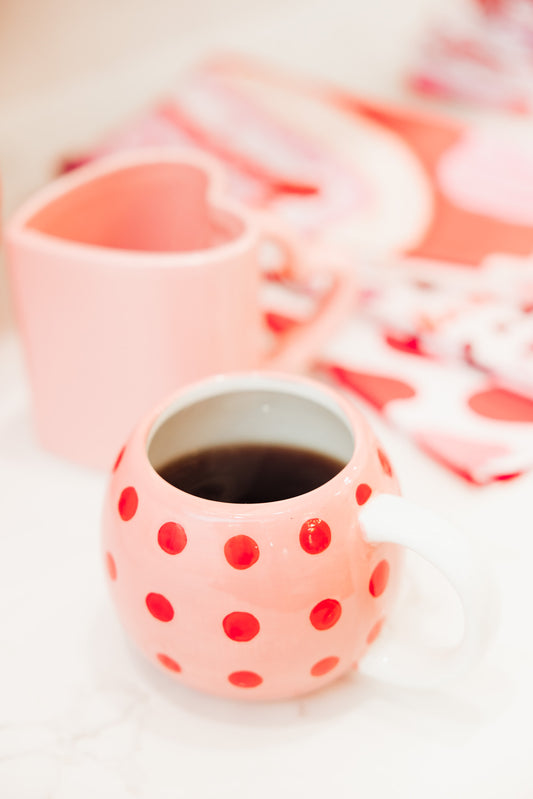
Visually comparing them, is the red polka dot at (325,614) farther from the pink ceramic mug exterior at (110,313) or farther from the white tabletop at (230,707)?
the pink ceramic mug exterior at (110,313)

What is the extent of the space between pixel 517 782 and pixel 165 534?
0.16 meters

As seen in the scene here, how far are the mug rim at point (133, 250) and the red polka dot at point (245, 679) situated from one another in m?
0.21

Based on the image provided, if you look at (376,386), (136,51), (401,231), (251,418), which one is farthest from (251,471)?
(136,51)

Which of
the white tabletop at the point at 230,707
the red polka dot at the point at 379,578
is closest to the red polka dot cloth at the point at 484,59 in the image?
the white tabletop at the point at 230,707

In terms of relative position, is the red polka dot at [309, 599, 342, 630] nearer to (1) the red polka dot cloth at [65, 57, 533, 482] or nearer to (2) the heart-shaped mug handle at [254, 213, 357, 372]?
(1) the red polka dot cloth at [65, 57, 533, 482]

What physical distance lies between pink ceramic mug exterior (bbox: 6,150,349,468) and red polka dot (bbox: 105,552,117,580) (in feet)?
0.47

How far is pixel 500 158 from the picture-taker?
0.72 m

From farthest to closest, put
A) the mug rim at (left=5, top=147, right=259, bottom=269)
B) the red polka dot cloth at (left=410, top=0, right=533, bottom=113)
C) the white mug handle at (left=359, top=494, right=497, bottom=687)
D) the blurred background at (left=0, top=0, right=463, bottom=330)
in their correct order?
the red polka dot cloth at (left=410, top=0, right=533, bottom=113), the blurred background at (left=0, top=0, right=463, bottom=330), the mug rim at (left=5, top=147, right=259, bottom=269), the white mug handle at (left=359, top=494, right=497, bottom=687)

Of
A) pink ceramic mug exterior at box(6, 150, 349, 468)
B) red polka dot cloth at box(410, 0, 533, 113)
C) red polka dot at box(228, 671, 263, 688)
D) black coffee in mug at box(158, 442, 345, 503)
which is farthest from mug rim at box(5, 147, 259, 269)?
red polka dot cloth at box(410, 0, 533, 113)

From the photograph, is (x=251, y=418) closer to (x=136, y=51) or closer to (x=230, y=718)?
(x=230, y=718)

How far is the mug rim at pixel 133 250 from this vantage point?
1.43ft

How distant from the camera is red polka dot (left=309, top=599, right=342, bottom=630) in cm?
31

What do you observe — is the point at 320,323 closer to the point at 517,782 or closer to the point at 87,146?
the point at 517,782

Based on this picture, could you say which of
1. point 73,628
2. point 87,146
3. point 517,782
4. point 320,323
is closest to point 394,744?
point 517,782
